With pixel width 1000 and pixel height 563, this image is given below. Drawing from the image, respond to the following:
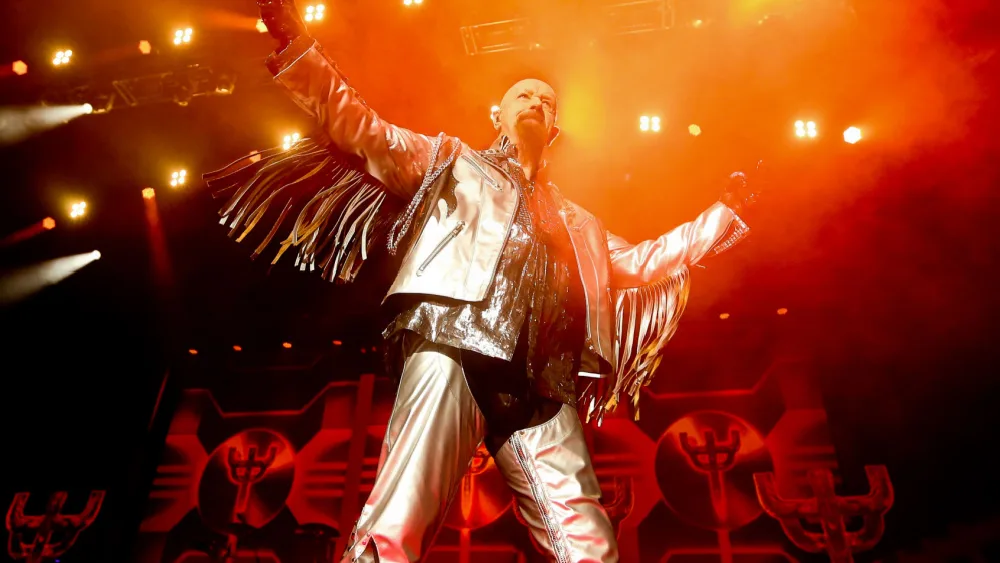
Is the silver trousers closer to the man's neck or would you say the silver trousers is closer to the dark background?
the man's neck

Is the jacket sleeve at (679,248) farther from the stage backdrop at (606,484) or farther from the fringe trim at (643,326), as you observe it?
the stage backdrop at (606,484)

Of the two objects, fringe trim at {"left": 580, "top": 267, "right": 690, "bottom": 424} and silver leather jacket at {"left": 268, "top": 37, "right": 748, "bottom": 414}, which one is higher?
silver leather jacket at {"left": 268, "top": 37, "right": 748, "bottom": 414}

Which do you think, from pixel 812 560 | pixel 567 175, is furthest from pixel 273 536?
pixel 812 560

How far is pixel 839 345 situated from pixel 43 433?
7.82 meters

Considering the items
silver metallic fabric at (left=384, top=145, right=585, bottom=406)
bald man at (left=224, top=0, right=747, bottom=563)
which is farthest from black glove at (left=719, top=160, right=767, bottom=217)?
silver metallic fabric at (left=384, top=145, right=585, bottom=406)

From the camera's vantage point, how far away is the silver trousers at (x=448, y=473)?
1297 mm

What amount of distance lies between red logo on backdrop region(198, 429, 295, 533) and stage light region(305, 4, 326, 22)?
13.1ft

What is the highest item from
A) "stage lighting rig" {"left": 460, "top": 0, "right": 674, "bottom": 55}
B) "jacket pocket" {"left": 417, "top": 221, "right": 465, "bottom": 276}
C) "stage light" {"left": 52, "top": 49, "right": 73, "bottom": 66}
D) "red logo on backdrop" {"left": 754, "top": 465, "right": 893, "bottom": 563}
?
"stage light" {"left": 52, "top": 49, "right": 73, "bottom": 66}

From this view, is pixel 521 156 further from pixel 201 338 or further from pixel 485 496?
pixel 201 338

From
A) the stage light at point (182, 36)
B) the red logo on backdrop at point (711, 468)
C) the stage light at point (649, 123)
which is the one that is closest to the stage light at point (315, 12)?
the stage light at point (182, 36)

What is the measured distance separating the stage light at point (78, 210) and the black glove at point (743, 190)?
5890mm

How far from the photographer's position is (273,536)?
561cm

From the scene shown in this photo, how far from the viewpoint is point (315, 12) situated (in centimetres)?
451

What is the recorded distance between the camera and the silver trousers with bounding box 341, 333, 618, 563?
1.30 m
